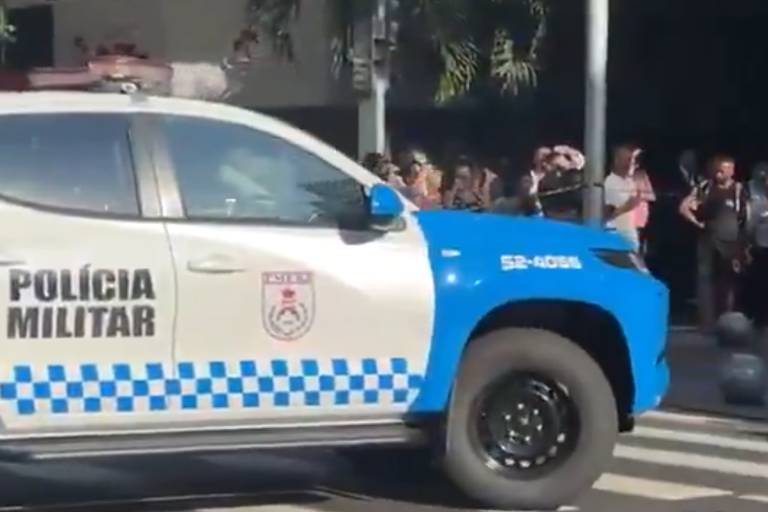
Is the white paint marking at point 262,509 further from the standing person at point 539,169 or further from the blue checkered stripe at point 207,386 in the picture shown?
the standing person at point 539,169

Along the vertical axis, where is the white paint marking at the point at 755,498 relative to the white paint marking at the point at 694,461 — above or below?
above

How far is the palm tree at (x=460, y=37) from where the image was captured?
1981 centimetres

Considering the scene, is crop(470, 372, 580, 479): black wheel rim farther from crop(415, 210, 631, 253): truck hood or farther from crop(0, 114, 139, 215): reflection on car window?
crop(0, 114, 139, 215): reflection on car window

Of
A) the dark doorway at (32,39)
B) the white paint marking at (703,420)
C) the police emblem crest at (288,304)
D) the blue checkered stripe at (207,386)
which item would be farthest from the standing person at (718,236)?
the dark doorway at (32,39)

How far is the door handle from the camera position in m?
8.45

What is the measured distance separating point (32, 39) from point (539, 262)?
1742 centimetres

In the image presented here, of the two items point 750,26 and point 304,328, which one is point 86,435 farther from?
point 750,26

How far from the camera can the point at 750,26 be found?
23.7 metres


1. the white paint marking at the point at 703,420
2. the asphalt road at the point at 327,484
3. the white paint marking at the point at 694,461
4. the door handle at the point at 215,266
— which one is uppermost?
the door handle at the point at 215,266

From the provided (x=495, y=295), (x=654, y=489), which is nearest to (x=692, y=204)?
(x=654, y=489)

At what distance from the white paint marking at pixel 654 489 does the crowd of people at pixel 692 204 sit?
18.3 feet

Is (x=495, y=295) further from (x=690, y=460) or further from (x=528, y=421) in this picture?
→ (x=690, y=460)

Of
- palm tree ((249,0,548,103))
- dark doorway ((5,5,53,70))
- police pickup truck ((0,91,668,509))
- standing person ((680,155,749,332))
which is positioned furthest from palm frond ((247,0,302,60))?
police pickup truck ((0,91,668,509))

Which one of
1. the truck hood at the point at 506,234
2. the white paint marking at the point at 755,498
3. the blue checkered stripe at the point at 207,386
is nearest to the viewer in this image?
the blue checkered stripe at the point at 207,386
